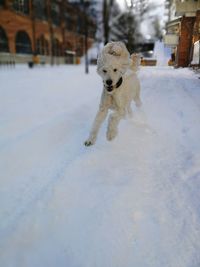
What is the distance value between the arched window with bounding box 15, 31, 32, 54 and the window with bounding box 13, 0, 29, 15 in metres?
2.26

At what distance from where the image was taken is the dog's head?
394 cm

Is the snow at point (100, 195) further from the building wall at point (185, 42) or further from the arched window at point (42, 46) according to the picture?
the arched window at point (42, 46)

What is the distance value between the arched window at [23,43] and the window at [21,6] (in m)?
2.26

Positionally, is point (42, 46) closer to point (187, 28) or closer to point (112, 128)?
point (187, 28)

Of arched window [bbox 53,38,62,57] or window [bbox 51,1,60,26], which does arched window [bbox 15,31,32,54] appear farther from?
window [bbox 51,1,60,26]

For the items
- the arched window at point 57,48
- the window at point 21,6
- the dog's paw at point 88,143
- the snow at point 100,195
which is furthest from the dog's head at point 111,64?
the arched window at point 57,48

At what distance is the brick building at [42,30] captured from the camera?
27688 millimetres

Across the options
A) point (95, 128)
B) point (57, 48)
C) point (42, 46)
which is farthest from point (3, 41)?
point (95, 128)

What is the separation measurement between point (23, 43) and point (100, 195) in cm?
3131

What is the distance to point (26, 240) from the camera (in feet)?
7.70

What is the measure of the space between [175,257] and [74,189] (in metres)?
1.26

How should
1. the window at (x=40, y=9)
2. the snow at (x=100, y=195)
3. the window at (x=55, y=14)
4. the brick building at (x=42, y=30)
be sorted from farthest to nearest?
the window at (x=55, y=14), the window at (x=40, y=9), the brick building at (x=42, y=30), the snow at (x=100, y=195)

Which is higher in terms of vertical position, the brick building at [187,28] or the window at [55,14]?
the window at [55,14]

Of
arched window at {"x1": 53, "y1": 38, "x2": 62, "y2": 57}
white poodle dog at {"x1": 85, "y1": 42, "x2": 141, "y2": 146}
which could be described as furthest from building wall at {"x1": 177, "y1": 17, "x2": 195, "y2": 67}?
arched window at {"x1": 53, "y1": 38, "x2": 62, "y2": 57}
